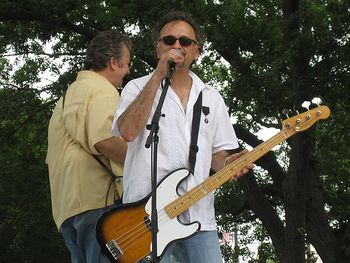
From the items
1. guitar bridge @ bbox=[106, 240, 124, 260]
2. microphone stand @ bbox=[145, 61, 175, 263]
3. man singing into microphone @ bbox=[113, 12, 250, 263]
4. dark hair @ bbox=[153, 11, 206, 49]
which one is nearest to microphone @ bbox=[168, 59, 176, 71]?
man singing into microphone @ bbox=[113, 12, 250, 263]

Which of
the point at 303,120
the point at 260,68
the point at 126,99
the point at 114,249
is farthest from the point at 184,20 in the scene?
the point at 260,68

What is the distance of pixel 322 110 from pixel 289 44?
7345mm

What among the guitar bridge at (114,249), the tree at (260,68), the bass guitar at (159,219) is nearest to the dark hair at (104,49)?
the bass guitar at (159,219)

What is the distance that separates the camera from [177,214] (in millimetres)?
3227

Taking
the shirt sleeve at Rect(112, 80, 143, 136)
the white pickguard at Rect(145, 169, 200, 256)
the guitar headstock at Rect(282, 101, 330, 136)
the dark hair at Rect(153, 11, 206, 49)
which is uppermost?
the dark hair at Rect(153, 11, 206, 49)

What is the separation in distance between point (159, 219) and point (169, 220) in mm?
46

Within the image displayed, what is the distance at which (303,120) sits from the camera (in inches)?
143

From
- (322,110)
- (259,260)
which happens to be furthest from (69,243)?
(259,260)

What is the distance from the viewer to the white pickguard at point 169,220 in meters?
3.21

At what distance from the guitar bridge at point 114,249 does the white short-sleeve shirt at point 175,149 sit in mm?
217

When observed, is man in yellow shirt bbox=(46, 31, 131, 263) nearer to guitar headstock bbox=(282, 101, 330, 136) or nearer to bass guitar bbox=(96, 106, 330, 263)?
bass guitar bbox=(96, 106, 330, 263)

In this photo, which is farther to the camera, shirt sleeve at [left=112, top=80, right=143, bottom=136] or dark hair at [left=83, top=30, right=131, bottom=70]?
dark hair at [left=83, top=30, right=131, bottom=70]

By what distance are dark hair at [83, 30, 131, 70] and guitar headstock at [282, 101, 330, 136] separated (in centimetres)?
106

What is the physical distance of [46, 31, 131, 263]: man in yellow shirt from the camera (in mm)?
3723
